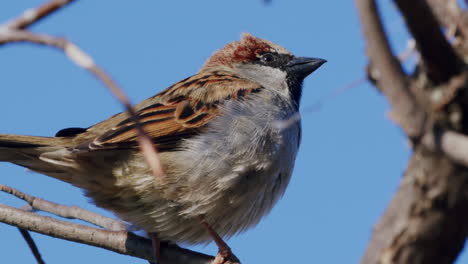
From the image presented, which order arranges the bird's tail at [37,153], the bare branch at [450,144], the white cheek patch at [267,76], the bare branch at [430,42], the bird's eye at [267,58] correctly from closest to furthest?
1. the bare branch at [450,144]
2. the bare branch at [430,42]
3. the bird's tail at [37,153]
4. the white cheek patch at [267,76]
5. the bird's eye at [267,58]

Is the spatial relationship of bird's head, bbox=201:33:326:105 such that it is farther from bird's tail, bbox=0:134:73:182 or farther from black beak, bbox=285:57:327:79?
bird's tail, bbox=0:134:73:182

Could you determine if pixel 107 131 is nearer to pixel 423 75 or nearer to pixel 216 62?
A: pixel 216 62

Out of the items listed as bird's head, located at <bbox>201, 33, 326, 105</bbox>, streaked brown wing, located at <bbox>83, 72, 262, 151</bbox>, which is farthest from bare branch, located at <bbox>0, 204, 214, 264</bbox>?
bird's head, located at <bbox>201, 33, 326, 105</bbox>

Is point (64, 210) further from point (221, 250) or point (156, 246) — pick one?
point (221, 250)

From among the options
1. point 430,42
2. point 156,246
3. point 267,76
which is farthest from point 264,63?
point 430,42

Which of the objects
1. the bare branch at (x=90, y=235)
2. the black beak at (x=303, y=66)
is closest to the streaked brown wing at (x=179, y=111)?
the bare branch at (x=90, y=235)

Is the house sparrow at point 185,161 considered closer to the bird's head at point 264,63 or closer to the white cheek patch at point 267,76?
the white cheek patch at point 267,76
